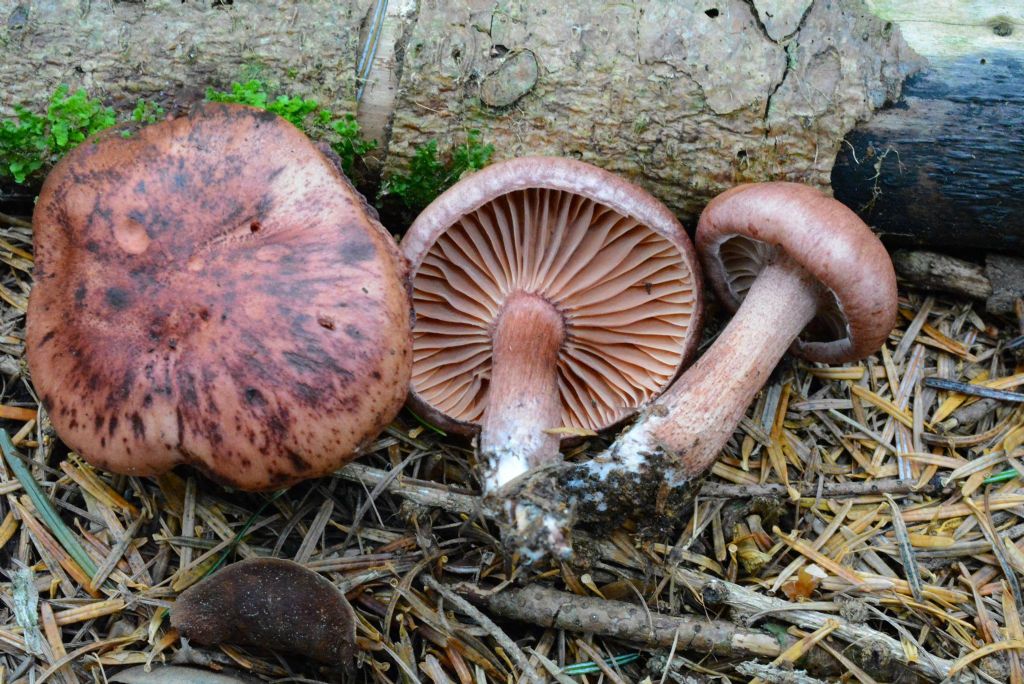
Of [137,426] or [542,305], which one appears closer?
[137,426]

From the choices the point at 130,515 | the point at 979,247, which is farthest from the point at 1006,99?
the point at 130,515

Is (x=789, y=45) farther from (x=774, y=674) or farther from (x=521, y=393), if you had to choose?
(x=774, y=674)

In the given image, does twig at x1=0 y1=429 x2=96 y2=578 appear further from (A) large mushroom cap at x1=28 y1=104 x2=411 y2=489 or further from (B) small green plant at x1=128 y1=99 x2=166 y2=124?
(B) small green plant at x1=128 y1=99 x2=166 y2=124

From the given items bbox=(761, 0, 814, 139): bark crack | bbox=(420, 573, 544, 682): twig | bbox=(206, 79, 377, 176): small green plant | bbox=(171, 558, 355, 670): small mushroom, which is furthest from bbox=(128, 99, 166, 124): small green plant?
bbox=(761, 0, 814, 139): bark crack

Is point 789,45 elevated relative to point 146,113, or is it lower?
elevated

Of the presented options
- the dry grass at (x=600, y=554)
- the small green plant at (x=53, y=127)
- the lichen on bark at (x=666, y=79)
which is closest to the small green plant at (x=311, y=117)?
the lichen on bark at (x=666, y=79)

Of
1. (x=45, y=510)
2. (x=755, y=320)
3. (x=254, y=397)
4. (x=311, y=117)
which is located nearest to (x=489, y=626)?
(x=254, y=397)

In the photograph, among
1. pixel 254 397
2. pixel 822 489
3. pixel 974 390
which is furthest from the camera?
pixel 974 390
